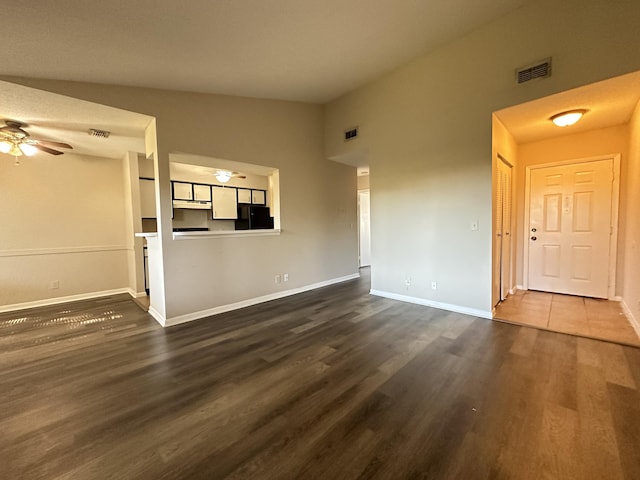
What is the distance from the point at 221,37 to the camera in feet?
7.95

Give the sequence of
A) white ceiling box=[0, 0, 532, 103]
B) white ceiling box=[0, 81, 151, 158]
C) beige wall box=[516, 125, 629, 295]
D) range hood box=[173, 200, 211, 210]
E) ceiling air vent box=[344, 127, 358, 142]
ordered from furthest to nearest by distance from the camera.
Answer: range hood box=[173, 200, 211, 210]
ceiling air vent box=[344, 127, 358, 142]
beige wall box=[516, 125, 629, 295]
white ceiling box=[0, 81, 151, 158]
white ceiling box=[0, 0, 532, 103]

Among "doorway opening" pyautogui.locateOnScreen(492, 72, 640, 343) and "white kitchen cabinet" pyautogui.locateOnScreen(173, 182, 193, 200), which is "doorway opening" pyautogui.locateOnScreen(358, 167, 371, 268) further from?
"white kitchen cabinet" pyautogui.locateOnScreen(173, 182, 193, 200)

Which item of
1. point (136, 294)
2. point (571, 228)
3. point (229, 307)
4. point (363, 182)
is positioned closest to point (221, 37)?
point (229, 307)

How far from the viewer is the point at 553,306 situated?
144 inches

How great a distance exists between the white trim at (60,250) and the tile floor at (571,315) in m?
6.54

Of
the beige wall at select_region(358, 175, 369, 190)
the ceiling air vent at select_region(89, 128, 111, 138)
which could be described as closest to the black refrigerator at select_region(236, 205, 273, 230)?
the beige wall at select_region(358, 175, 369, 190)

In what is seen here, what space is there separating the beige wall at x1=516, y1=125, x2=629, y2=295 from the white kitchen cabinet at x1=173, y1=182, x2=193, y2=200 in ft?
21.2

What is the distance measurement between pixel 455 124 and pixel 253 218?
462cm

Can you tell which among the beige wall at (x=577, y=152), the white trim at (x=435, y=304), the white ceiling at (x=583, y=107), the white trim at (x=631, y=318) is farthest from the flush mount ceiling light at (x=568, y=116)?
the white trim at (x=435, y=304)

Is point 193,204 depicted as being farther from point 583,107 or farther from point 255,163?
point 583,107

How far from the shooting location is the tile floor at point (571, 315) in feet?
9.12

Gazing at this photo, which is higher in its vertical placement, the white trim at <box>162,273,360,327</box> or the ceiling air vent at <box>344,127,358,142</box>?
the ceiling air vent at <box>344,127,358,142</box>

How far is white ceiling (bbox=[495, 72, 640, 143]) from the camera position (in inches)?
101

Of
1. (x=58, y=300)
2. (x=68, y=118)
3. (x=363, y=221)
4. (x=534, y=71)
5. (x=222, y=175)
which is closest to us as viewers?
(x=534, y=71)
